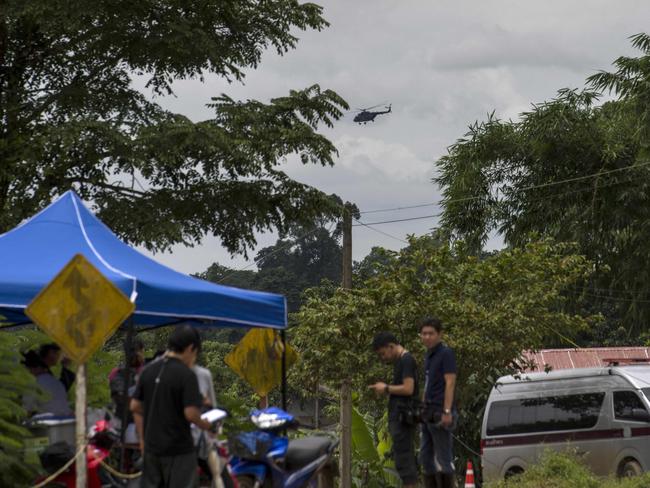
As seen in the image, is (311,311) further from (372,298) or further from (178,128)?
(178,128)

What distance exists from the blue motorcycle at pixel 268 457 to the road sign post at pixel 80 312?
4.42 feet

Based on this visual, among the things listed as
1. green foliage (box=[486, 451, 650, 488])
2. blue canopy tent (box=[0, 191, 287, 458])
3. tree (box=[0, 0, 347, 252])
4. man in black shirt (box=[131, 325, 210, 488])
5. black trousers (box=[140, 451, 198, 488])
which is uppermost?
tree (box=[0, 0, 347, 252])

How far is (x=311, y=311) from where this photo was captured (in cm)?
2105

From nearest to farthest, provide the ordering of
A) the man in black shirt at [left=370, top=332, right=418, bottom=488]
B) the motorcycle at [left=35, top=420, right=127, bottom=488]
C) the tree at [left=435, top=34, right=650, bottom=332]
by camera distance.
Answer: the motorcycle at [left=35, top=420, right=127, bottom=488]
the man in black shirt at [left=370, top=332, right=418, bottom=488]
the tree at [left=435, top=34, right=650, bottom=332]

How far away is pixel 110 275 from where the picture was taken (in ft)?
37.8

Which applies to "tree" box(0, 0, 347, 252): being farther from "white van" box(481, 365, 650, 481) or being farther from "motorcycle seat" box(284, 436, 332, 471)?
"motorcycle seat" box(284, 436, 332, 471)

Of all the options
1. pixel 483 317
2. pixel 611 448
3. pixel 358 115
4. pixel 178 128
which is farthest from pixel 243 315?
pixel 358 115

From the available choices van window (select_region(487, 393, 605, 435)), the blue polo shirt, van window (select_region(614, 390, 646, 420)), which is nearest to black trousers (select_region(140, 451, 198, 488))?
the blue polo shirt

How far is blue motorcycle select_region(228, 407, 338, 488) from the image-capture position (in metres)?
10.9

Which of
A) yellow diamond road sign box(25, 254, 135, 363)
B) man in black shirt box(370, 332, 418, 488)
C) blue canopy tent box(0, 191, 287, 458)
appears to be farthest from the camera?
man in black shirt box(370, 332, 418, 488)

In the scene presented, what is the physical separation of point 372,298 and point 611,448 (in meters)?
4.62

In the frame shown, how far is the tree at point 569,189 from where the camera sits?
124ft

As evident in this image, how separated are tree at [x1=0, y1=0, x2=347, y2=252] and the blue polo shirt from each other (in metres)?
14.1

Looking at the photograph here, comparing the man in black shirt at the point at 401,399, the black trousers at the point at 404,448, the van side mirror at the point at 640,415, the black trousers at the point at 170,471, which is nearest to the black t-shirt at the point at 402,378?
the man in black shirt at the point at 401,399
